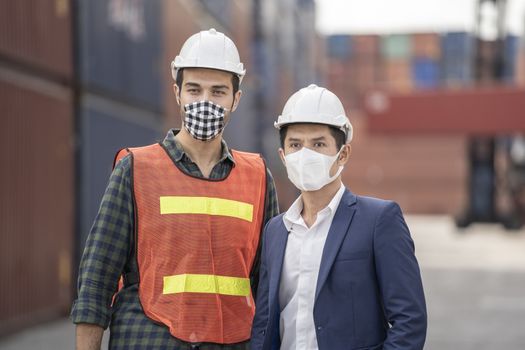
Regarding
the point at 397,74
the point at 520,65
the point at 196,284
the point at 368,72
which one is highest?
the point at 520,65

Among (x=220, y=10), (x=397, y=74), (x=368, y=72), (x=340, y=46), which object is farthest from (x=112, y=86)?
(x=340, y=46)

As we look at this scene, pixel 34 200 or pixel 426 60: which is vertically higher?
pixel 426 60

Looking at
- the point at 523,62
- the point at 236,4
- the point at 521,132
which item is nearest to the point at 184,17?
the point at 236,4

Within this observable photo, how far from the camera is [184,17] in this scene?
22.5 metres

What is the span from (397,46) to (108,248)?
210 feet

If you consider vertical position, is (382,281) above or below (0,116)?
below

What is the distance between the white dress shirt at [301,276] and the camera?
10.0 feet

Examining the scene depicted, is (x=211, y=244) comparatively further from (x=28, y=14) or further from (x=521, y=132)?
(x=521, y=132)

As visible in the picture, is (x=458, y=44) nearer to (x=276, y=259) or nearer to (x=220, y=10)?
(x=220, y=10)

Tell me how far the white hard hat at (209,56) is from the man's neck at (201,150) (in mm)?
233

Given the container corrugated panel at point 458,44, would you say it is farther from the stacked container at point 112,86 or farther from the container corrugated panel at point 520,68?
the stacked container at point 112,86

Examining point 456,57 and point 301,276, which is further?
point 456,57

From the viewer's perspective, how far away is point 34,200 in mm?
12469

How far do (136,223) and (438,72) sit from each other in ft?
208
